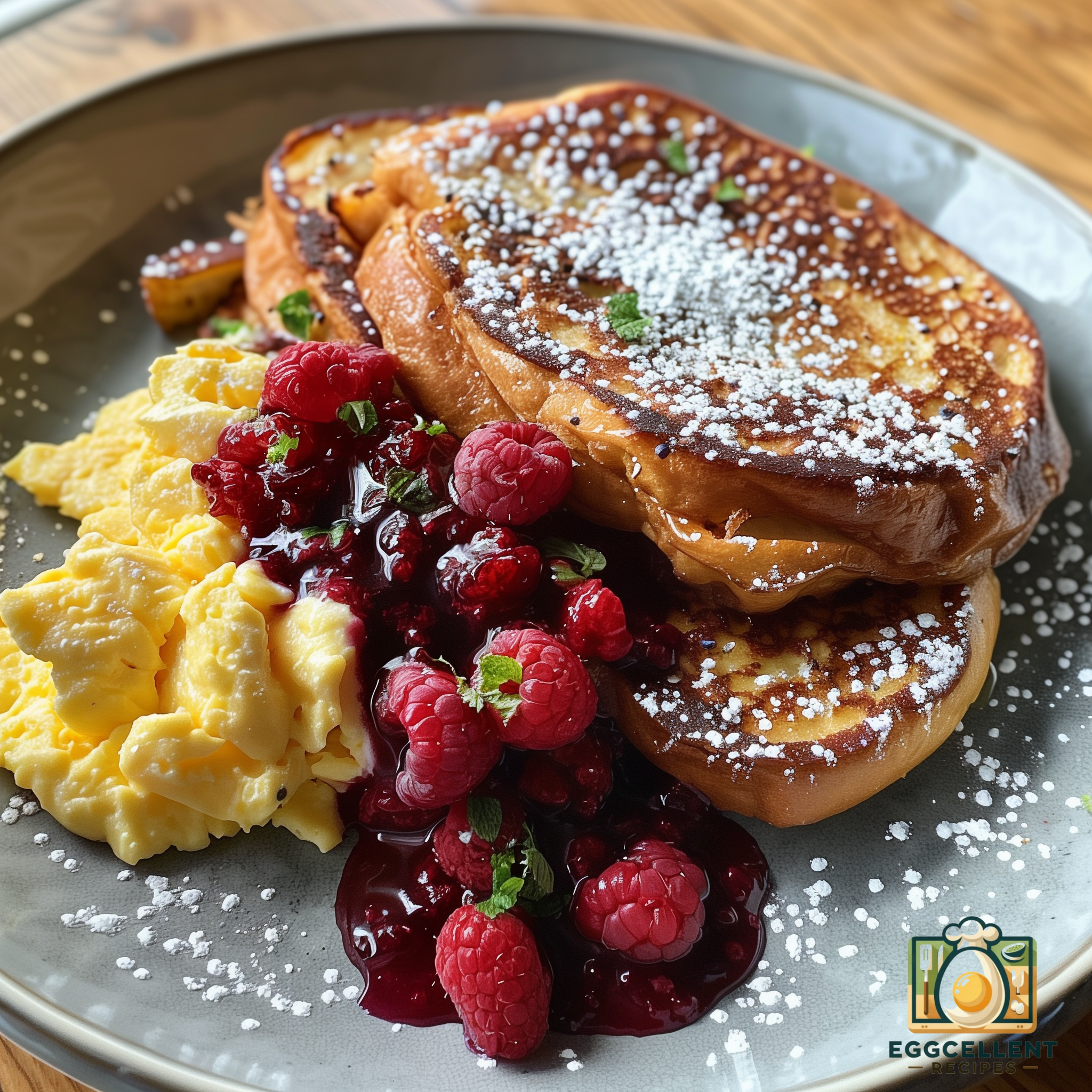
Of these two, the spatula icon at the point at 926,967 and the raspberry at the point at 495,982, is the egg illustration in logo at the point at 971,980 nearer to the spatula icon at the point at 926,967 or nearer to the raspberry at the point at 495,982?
the spatula icon at the point at 926,967

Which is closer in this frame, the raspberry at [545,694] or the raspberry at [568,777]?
the raspberry at [545,694]

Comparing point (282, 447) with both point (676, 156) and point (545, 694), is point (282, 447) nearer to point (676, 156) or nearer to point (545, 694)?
point (545, 694)

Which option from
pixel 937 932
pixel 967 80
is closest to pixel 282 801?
pixel 937 932

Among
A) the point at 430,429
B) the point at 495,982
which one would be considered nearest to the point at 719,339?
the point at 430,429

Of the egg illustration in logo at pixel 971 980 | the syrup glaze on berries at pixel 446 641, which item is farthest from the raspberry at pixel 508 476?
the egg illustration in logo at pixel 971 980

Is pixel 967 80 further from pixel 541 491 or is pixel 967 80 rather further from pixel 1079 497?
pixel 541 491

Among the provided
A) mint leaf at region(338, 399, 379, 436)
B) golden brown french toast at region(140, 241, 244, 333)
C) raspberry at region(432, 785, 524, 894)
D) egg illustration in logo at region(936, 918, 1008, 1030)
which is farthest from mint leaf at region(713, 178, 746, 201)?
egg illustration in logo at region(936, 918, 1008, 1030)
